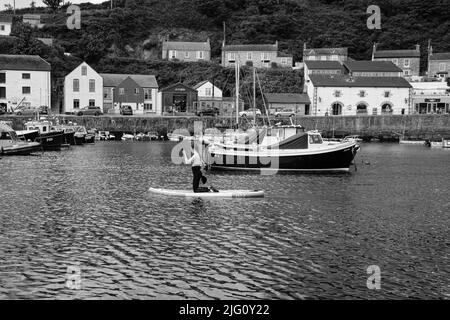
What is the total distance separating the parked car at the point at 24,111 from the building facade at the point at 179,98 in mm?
24276

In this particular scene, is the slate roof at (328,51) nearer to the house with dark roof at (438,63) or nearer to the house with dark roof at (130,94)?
the house with dark roof at (438,63)

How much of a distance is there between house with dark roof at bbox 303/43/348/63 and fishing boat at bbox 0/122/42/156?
8135cm

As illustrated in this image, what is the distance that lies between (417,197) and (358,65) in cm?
8681

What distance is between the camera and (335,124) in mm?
100750

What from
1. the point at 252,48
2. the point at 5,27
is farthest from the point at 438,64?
the point at 5,27

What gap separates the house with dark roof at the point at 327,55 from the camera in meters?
130

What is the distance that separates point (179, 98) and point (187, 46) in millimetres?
27813

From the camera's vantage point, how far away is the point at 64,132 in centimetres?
7506

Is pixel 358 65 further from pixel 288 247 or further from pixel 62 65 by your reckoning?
pixel 288 247

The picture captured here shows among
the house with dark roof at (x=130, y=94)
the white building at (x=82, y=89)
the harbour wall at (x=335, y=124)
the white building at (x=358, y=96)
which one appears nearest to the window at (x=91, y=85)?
the white building at (x=82, y=89)

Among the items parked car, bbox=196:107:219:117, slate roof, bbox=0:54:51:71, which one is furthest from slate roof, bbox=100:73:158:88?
parked car, bbox=196:107:219:117

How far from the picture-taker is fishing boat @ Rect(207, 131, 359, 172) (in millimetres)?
47344
